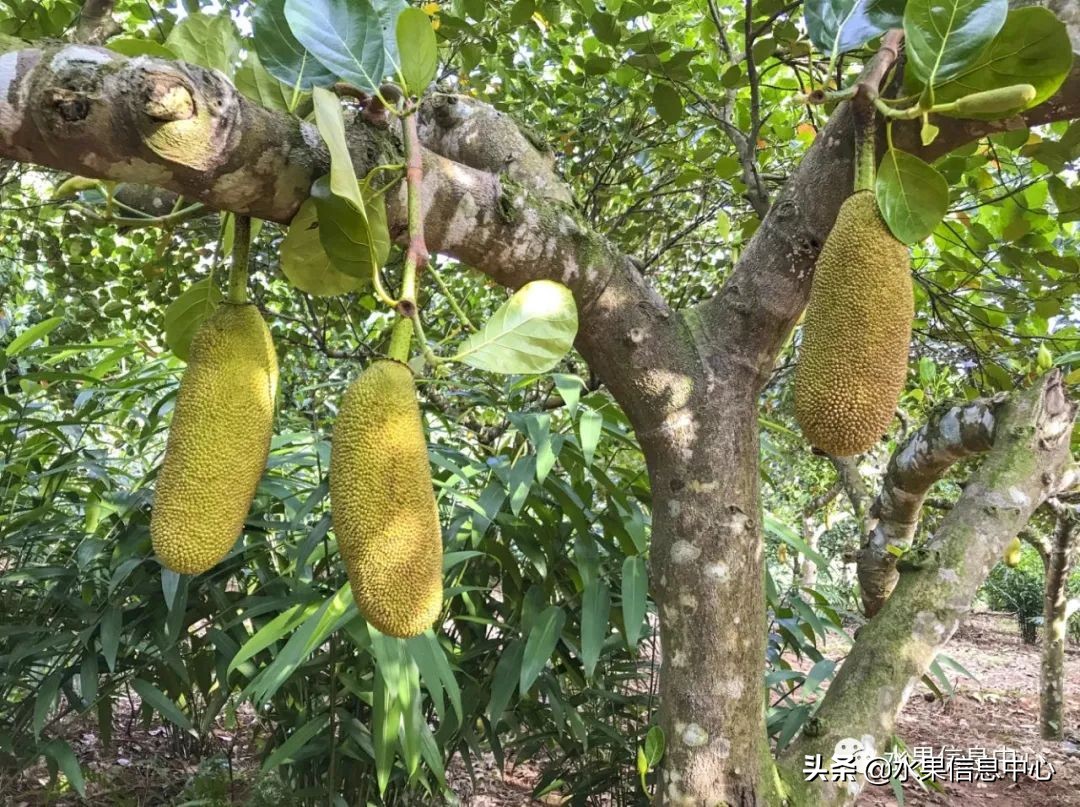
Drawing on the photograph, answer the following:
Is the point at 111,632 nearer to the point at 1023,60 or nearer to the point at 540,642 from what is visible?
the point at 540,642

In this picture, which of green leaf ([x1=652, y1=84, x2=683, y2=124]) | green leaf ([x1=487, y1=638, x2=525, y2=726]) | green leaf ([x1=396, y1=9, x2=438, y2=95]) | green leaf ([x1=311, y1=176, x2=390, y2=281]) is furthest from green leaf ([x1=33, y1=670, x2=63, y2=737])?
green leaf ([x1=652, y1=84, x2=683, y2=124])

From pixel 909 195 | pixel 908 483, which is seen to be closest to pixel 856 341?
pixel 909 195

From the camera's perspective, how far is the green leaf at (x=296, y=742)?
3.73ft

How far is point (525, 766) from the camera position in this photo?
2.47 m

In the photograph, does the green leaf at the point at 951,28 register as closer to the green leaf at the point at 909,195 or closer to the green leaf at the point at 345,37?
the green leaf at the point at 909,195

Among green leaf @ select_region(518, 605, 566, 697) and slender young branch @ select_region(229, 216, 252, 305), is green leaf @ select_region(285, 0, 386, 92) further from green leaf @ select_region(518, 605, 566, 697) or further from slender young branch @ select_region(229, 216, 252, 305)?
green leaf @ select_region(518, 605, 566, 697)

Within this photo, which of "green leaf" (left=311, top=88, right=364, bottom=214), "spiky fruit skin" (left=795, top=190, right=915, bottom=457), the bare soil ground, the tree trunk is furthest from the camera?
the tree trunk

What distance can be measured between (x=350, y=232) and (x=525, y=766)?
7.51ft

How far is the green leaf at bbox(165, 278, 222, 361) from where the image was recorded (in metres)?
0.74

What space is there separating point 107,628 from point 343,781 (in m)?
0.48

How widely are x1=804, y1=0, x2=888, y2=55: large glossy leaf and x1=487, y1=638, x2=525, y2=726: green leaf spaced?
2.93 ft

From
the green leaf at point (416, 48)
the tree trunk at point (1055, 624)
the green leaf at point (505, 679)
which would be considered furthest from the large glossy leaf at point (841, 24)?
the tree trunk at point (1055, 624)

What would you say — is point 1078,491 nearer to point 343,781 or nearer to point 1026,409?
point 1026,409

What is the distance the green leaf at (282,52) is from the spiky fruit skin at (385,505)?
28 centimetres
